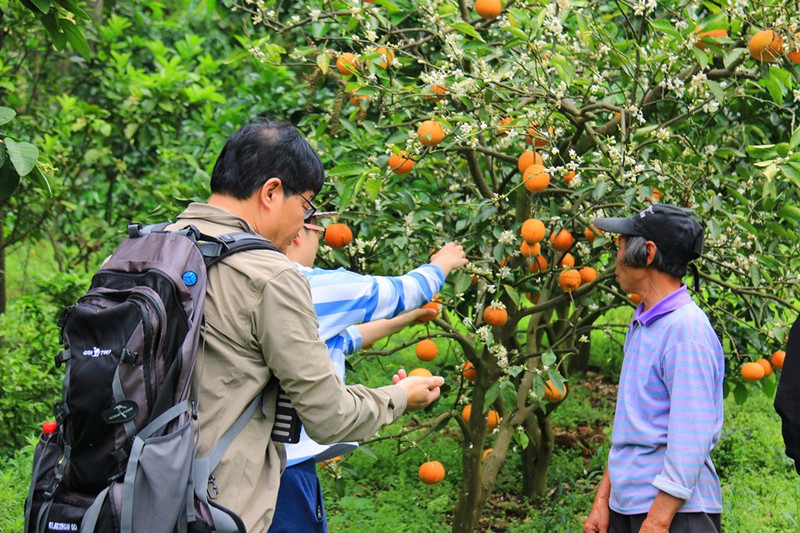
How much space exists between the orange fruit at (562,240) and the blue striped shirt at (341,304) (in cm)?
94

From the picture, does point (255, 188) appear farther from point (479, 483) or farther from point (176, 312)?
point (479, 483)

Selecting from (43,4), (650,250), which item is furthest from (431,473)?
(43,4)

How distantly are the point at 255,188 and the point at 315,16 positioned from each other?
141cm

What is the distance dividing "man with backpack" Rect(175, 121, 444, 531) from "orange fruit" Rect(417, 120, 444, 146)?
840 mm

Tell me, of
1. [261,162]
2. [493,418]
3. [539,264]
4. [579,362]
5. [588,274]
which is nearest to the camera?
[261,162]

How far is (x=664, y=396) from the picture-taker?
2314mm

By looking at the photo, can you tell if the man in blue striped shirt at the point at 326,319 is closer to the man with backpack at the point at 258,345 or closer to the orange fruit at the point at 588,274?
the man with backpack at the point at 258,345

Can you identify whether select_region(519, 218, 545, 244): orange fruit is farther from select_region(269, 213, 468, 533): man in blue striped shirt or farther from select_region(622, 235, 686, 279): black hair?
select_region(269, 213, 468, 533): man in blue striped shirt

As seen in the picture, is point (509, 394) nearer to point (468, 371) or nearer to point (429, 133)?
point (468, 371)

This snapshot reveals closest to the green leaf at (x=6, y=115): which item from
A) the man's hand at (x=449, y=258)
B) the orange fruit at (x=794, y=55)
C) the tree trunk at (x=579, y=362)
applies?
the man's hand at (x=449, y=258)

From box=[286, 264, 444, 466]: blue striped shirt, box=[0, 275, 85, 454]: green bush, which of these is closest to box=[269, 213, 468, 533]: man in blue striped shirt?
box=[286, 264, 444, 466]: blue striped shirt

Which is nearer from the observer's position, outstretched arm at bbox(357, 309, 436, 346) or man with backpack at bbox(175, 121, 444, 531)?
man with backpack at bbox(175, 121, 444, 531)

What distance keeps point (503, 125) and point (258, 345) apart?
154 centimetres

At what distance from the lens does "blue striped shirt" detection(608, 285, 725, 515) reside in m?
2.21
